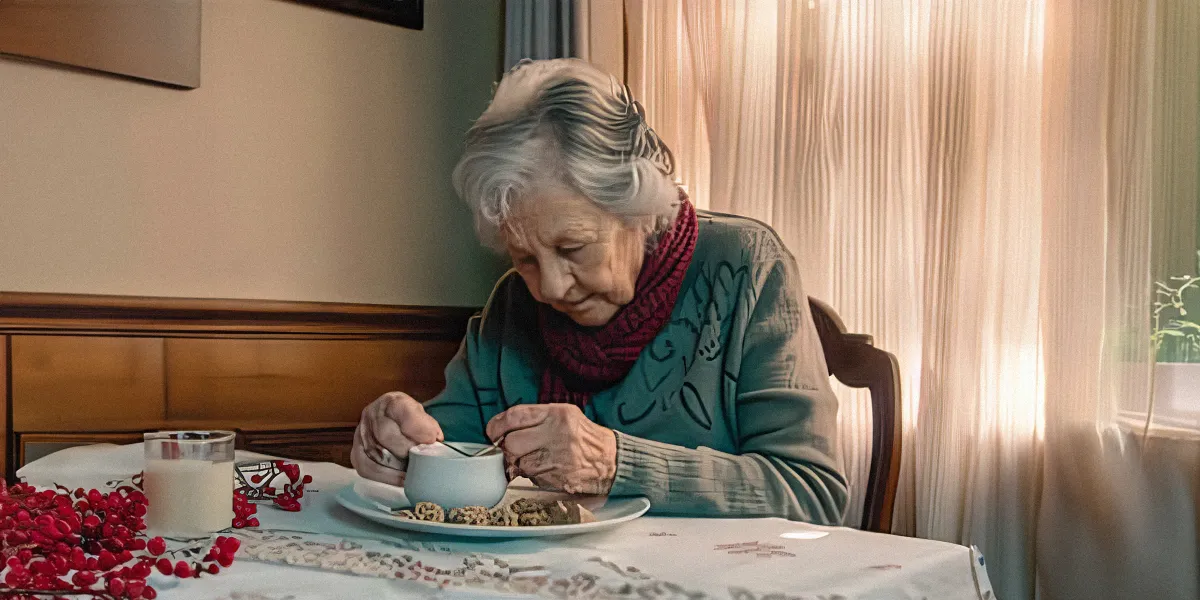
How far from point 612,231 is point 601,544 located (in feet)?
1.92

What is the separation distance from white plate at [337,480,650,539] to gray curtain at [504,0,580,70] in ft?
4.52

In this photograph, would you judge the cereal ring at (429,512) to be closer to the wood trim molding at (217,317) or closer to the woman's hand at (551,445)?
the woman's hand at (551,445)

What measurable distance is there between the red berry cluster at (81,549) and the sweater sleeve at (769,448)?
18.8 inches

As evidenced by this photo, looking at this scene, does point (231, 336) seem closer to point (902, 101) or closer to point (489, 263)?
point (489, 263)

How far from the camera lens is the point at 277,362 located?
2.17m

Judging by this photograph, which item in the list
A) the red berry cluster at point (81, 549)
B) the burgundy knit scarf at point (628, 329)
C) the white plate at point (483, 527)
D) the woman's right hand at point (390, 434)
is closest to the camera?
the red berry cluster at point (81, 549)

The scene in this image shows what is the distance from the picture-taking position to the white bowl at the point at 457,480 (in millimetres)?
936

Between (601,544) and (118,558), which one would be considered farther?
(601,544)

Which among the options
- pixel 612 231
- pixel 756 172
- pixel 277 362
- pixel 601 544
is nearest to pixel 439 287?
pixel 277 362

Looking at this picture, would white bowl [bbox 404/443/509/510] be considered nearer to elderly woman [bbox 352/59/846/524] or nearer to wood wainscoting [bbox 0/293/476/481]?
elderly woman [bbox 352/59/846/524]

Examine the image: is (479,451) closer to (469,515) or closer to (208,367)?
(469,515)

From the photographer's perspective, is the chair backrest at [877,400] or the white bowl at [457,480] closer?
the white bowl at [457,480]

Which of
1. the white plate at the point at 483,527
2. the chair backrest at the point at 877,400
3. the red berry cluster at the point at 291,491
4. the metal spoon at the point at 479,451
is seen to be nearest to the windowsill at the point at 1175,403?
the chair backrest at the point at 877,400

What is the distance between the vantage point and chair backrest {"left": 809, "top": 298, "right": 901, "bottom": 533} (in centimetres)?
137
